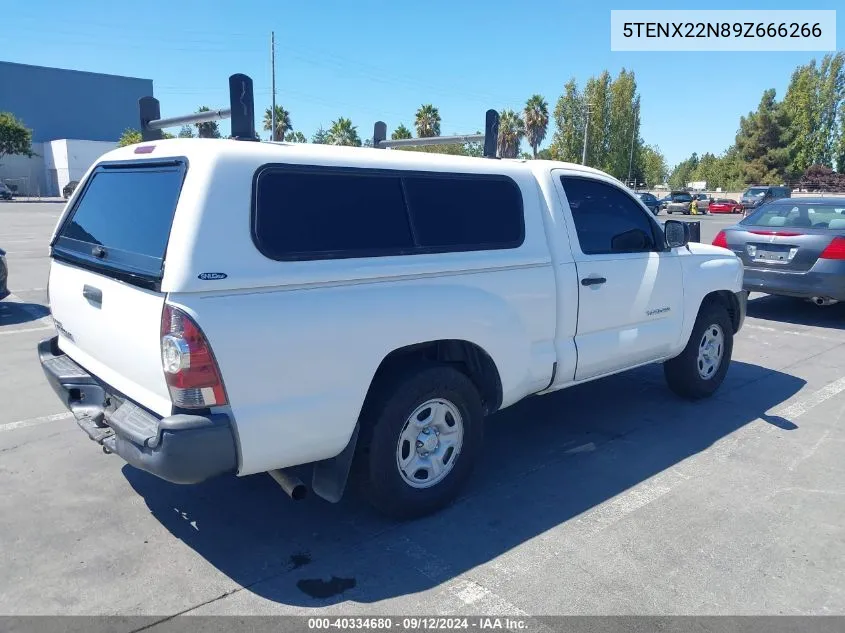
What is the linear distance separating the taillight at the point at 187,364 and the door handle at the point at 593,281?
253 cm

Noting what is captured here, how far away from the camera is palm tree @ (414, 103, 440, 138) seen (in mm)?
56625

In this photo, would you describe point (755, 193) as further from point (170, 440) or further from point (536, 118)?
point (170, 440)

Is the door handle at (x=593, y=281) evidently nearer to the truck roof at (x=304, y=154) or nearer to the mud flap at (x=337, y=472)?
the truck roof at (x=304, y=154)

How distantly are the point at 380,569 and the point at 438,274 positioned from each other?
1.53 m

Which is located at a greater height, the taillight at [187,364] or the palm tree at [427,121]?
the palm tree at [427,121]

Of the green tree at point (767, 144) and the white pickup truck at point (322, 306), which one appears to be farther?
the green tree at point (767, 144)

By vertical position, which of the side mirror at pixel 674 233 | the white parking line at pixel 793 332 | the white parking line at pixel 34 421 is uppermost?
the side mirror at pixel 674 233

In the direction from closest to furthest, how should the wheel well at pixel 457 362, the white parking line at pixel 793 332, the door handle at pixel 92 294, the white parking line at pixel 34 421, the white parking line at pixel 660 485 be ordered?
1. the door handle at pixel 92 294
2. the wheel well at pixel 457 362
3. the white parking line at pixel 660 485
4. the white parking line at pixel 34 421
5. the white parking line at pixel 793 332

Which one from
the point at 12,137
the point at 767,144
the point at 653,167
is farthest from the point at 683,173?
the point at 12,137

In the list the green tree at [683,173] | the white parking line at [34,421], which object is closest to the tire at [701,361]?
the white parking line at [34,421]

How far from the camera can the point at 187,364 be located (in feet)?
9.01

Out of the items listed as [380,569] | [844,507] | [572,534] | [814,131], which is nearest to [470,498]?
[572,534]

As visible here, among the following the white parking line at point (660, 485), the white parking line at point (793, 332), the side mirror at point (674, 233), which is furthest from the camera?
the white parking line at point (793, 332)

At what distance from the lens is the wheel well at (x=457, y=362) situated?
3471 millimetres
